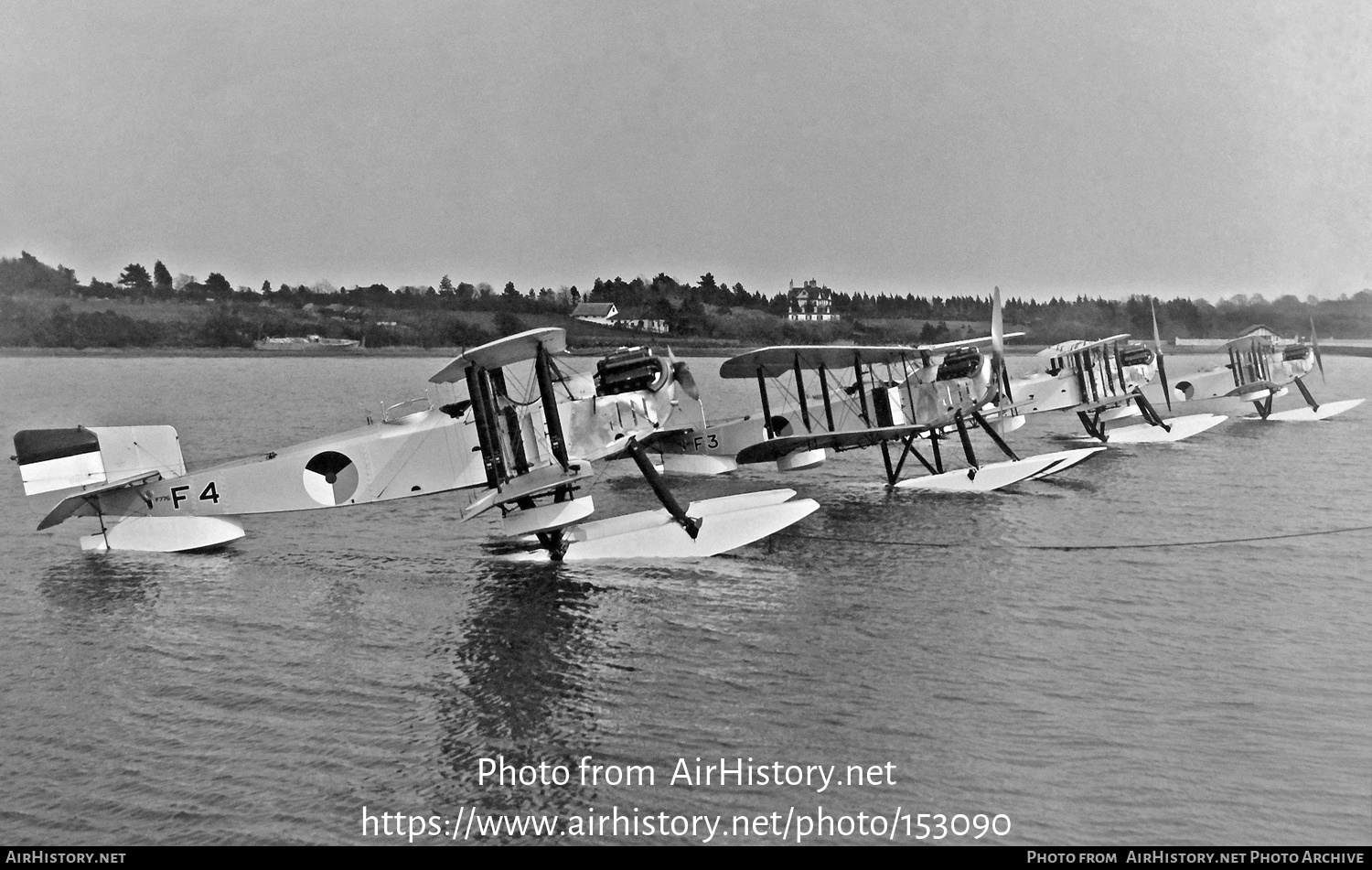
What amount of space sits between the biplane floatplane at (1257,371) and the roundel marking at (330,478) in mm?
35572

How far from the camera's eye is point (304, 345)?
3996 inches

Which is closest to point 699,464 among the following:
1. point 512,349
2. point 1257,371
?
point 512,349

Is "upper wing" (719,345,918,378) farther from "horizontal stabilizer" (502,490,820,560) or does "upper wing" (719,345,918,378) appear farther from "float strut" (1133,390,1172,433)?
"float strut" (1133,390,1172,433)

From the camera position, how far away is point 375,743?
10.1 m

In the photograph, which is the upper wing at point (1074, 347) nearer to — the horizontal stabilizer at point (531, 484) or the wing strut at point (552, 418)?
the horizontal stabilizer at point (531, 484)

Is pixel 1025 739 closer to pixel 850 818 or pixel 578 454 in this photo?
pixel 850 818

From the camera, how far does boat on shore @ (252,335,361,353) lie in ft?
332

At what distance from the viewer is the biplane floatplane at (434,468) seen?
16.9m

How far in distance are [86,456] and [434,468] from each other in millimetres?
5805

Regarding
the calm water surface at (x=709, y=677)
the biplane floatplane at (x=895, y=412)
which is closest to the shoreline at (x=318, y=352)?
the biplane floatplane at (x=895, y=412)

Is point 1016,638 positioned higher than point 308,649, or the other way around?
point 308,649

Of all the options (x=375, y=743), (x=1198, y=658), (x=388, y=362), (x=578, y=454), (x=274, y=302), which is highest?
(x=274, y=302)
